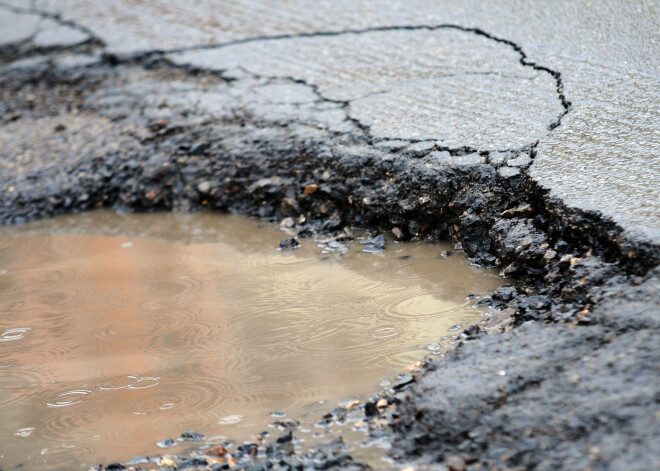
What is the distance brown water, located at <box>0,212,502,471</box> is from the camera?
1.76m

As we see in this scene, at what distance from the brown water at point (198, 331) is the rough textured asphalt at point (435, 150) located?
0.57 ft

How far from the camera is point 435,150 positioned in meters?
2.47

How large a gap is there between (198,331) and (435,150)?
1166mm

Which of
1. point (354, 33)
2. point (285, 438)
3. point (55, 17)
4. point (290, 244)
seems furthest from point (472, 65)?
point (55, 17)

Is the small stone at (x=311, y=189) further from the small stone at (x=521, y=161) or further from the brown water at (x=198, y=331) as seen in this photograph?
the small stone at (x=521, y=161)

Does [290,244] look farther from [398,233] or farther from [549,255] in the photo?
[549,255]

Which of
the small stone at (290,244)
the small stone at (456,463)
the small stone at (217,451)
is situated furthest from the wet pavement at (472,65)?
the small stone at (217,451)

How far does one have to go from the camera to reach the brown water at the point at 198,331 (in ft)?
5.77

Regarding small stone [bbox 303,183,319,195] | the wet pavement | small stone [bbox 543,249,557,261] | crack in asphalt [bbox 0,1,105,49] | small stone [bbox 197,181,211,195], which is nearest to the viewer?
small stone [bbox 543,249,557,261]

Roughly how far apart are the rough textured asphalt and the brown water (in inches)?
6.8

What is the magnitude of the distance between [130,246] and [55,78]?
5.36ft

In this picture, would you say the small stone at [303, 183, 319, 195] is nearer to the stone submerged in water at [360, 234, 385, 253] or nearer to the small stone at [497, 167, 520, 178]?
the stone submerged in water at [360, 234, 385, 253]

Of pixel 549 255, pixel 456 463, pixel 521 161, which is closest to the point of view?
pixel 456 463

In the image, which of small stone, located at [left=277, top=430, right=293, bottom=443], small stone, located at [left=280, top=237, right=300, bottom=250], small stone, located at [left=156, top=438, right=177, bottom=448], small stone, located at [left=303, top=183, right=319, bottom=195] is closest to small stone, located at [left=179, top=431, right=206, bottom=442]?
small stone, located at [left=156, top=438, right=177, bottom=448]
